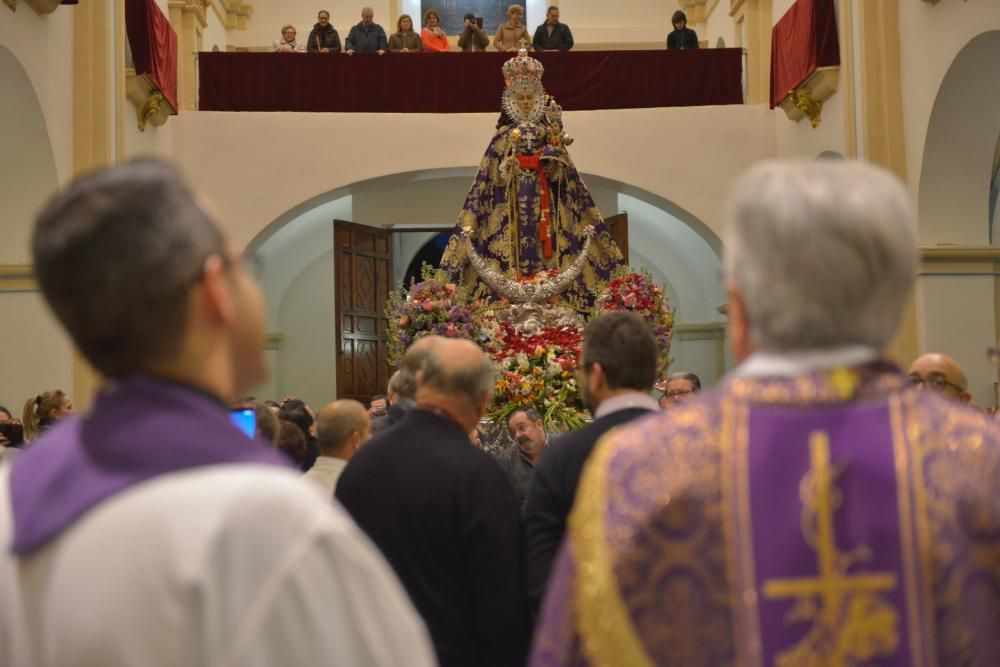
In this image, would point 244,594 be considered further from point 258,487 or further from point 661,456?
point 661,456

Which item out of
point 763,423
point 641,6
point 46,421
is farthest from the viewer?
point 641,6

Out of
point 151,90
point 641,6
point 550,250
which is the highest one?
point 641,6

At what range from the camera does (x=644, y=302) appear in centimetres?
882

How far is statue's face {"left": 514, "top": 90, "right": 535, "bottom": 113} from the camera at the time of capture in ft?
31.7

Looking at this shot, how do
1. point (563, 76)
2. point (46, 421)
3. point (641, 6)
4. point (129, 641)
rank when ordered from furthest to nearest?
point (641, 6), point (563, 76), point (46, 421), point (129, 641)

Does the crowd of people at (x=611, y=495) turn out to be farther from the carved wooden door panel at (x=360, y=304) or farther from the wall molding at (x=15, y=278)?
the carved wooden door panel at (x=360, y=304)

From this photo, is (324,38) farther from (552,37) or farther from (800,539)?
(800,539)

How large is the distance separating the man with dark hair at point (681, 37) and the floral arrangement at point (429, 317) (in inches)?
380

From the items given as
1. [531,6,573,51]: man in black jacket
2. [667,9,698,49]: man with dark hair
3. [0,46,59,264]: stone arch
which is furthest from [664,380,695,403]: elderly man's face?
[667,9,698,49]: man with dark hair

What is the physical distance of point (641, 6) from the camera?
21.3 m

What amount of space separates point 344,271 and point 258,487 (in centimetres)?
1482

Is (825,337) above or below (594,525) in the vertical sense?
above

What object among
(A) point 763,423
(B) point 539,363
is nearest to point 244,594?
(A) point 763,423

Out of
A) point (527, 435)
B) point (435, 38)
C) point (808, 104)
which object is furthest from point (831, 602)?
point (435, 38)
